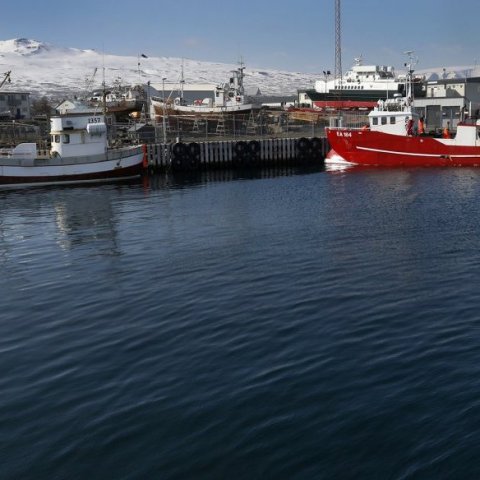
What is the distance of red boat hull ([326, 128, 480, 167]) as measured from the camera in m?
56.9

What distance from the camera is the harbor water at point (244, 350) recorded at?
11352mm

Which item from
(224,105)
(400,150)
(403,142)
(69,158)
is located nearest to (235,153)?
(400,150)

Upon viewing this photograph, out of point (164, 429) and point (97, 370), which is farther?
point (97, 370)

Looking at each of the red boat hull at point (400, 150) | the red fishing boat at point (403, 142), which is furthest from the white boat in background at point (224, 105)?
the red fishing boat at point (403, 142)

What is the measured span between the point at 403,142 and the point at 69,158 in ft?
98.1

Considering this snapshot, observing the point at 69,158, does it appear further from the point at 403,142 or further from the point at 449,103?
the point at 449,103

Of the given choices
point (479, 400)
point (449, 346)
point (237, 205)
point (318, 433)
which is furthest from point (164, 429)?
point (237, 205)

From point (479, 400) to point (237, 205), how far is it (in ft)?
94.2

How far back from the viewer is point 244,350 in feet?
52.5

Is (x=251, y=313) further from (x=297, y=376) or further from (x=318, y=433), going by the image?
(x=318, y=433)

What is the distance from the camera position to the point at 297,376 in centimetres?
1435

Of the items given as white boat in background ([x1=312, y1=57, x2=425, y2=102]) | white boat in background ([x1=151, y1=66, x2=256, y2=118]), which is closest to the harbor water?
white boat in background ([x1=151, y1=66, x2=256, y2=118])

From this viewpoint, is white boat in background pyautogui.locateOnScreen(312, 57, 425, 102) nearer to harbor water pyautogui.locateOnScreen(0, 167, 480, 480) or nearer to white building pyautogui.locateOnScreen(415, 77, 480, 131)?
white building pyautogui.locateOnScreen(415, 77, 480, 131)

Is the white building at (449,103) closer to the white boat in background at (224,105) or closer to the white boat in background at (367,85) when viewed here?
the white boat in background at (367,85)
